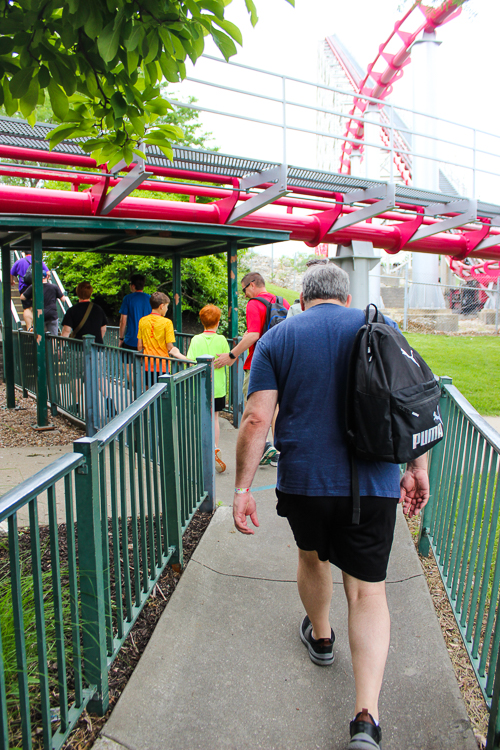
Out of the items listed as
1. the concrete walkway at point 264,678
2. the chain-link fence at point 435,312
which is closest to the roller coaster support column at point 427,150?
the chain-link fence at point 435,312

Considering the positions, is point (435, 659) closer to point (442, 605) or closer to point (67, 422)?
point (442, 605)

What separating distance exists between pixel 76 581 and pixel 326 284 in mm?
1569

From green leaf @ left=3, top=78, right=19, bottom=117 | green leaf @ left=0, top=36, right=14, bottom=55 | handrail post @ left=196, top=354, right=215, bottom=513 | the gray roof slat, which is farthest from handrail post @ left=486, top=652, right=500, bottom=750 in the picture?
the gray roof slat

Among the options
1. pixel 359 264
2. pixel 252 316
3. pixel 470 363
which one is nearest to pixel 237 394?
pixel 252 316

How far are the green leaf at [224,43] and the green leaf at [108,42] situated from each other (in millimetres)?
460

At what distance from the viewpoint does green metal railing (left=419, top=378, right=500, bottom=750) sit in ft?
7.29

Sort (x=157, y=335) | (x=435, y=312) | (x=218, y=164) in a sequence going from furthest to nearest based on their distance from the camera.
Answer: (x=435, y=312)
(x=218, y=164)
(x=157, y=335)

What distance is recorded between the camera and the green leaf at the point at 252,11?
2.33 meters

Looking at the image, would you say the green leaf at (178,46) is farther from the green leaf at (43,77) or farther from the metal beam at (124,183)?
the metal beam at (124,183)

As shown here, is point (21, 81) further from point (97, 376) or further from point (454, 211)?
point (454, 211)

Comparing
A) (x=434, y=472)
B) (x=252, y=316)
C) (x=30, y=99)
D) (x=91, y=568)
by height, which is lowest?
(x=434, y=472)

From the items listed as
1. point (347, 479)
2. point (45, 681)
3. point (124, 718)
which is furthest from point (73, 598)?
point (347, 479)

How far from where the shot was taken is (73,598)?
1.89 meters

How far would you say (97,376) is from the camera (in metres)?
6.34
